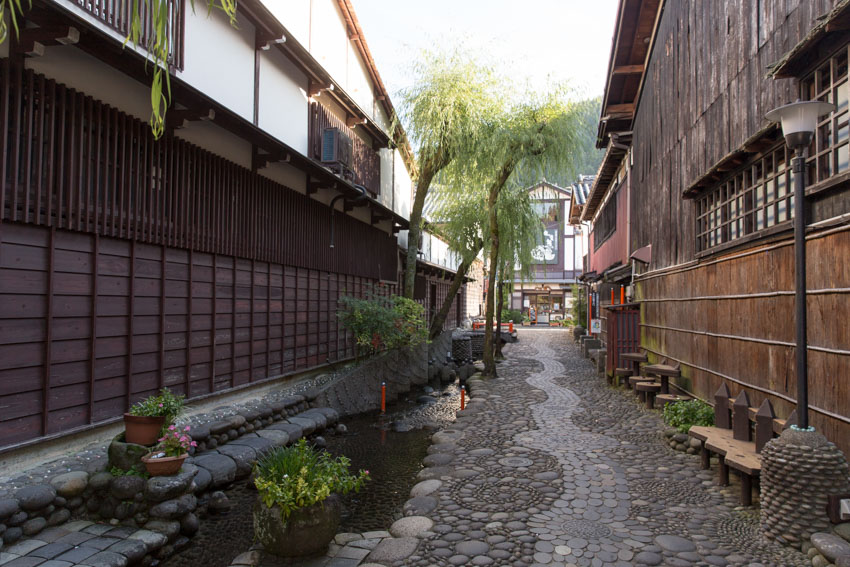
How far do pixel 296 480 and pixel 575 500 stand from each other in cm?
297

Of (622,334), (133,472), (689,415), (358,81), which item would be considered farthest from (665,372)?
(358,81)

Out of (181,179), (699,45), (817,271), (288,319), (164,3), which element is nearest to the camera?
(164,3)

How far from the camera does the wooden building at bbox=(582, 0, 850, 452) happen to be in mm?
4852

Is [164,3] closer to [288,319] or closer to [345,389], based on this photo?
[288,319]

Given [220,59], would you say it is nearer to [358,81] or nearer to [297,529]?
[297,529]

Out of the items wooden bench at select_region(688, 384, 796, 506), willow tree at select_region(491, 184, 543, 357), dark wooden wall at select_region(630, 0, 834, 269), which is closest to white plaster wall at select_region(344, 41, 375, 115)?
willow tree at select_region(491, 184, 543, 357)

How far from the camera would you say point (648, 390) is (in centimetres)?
1019

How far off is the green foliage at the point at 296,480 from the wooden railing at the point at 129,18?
172 inches

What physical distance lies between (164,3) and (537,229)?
17.7 metres

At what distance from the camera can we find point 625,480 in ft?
20.7

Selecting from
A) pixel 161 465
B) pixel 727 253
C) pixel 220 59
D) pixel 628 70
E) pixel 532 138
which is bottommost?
pixel 161 465

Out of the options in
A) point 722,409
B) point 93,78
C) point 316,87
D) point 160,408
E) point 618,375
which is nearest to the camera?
point 160,408

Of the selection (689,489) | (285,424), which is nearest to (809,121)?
(689,489)

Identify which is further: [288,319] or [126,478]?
[288,319]
